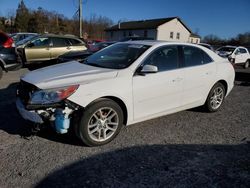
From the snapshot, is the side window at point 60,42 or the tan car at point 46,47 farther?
the side window at point 60,42

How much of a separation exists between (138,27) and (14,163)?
173 feet

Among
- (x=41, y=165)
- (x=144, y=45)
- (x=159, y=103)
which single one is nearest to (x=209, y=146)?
(x=159, y=103)

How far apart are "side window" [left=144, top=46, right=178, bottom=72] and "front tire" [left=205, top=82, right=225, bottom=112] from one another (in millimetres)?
1318

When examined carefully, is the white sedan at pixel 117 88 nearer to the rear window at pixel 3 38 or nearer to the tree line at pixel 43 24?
the rear window at pixel 3 38

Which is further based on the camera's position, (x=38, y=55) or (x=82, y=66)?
(x=38, y=55)

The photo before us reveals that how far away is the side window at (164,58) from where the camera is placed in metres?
4.64

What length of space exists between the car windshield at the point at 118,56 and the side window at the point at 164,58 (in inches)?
8.3

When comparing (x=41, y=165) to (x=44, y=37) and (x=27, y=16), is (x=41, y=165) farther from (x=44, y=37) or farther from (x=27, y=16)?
(x=27, y=16)

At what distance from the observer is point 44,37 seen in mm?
12227

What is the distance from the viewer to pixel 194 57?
5355 millimetres

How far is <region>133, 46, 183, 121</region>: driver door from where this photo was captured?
4312mm

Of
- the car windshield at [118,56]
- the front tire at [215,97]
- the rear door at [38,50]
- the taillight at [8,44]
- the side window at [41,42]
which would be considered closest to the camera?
the car windshield at [118,56]

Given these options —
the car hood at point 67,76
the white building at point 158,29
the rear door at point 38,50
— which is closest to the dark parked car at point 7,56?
the rear door at point 38,50

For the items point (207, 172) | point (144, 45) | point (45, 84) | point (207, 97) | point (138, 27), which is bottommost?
point (207, 172)
